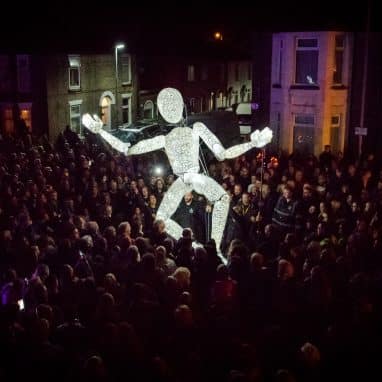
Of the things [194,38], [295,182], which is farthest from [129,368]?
[194,38]

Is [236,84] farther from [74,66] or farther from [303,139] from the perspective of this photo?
[303,139]

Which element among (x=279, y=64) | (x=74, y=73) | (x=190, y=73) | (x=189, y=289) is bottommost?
(x=189, y=289)

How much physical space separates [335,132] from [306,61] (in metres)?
2.72

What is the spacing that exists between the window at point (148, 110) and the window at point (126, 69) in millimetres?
2927

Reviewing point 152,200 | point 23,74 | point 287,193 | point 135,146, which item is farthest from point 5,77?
point 287,193

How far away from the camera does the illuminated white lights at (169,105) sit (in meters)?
10.1

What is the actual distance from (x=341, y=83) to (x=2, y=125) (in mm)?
14753

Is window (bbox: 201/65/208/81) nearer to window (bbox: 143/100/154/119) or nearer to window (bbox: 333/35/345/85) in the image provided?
window (bbox: 143/100/154/119)

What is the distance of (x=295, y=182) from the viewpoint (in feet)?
41.9

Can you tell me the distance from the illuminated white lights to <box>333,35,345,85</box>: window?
11435mm

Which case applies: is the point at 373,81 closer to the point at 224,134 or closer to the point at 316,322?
the point at 224,134

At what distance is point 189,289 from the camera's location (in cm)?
765

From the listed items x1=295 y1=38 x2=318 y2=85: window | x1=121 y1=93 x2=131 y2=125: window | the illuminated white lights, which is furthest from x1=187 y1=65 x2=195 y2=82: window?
the illuminated white lights

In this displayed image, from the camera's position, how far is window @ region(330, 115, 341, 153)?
20.3 metres
